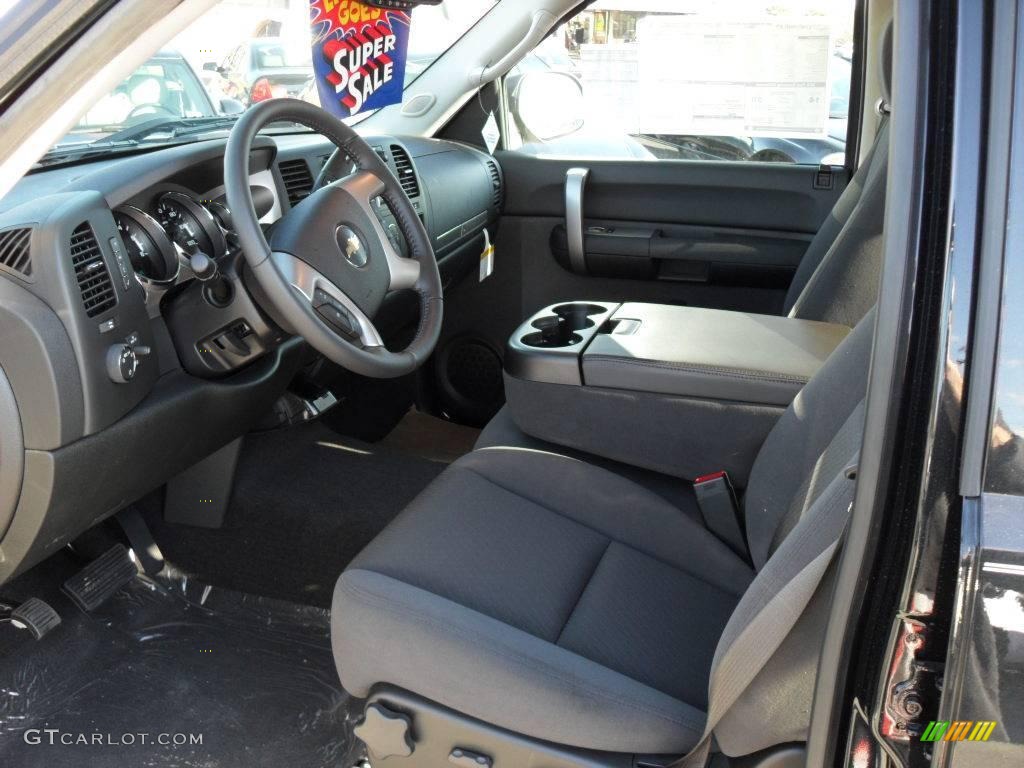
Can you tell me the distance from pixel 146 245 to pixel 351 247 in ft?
1.03

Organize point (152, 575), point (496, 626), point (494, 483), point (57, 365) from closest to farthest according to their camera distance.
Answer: point (496, 626) → point (57, 365) → point (494, 483) → point (152, 575)

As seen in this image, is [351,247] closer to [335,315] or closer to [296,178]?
[335,315]

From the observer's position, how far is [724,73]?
7.39 ft

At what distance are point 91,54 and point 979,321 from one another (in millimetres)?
768

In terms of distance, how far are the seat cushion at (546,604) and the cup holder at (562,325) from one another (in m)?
0.34

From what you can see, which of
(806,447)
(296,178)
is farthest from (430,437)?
(806,447)

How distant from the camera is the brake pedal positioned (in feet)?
5.79

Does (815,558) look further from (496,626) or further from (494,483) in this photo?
(494,483)

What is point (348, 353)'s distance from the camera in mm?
1377

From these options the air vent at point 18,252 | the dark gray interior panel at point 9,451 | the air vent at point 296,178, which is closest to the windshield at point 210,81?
the air vent at point 296,178

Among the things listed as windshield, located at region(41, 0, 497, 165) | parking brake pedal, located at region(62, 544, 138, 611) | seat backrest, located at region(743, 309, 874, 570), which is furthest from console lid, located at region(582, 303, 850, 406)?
parking brake pedal, located at region(62, 544, 138, 611)

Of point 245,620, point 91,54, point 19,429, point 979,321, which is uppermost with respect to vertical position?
point 91,54

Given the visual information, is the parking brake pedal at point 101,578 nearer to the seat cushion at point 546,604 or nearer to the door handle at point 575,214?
the seat cushion at point 546,604

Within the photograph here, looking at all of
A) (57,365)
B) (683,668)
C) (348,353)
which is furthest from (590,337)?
(57,365)
